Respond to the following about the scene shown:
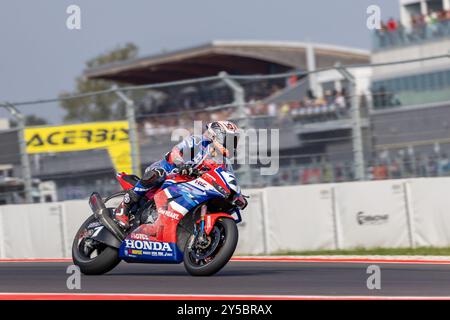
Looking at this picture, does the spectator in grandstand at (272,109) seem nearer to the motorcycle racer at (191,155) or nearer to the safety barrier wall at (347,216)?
the safety barrier wall at (347,216)

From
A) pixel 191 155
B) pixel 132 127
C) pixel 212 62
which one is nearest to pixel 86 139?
pixel 132 127

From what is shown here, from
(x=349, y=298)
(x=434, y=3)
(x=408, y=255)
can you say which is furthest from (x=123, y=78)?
(x=349, y=298)

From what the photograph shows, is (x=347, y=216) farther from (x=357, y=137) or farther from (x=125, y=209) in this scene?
(x=125, y=209)

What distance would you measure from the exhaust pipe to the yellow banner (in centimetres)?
471

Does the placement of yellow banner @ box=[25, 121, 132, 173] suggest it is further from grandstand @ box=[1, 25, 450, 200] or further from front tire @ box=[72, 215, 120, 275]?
front tire @ box=[72, 215, 120, 275]

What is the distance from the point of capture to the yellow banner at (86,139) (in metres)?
15.2

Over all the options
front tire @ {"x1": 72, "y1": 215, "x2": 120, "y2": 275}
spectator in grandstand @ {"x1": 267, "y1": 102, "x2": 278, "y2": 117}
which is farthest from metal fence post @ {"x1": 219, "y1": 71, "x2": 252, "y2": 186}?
front tire @ {"x1": 72, "y1": 215, "x2": 120, "y2": 275}

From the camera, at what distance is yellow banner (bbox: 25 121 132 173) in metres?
15.2

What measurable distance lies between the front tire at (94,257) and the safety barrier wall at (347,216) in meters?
4.28

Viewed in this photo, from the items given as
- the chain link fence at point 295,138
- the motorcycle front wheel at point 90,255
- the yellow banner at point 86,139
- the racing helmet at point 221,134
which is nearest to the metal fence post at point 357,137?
the chain link fence at point 295,138

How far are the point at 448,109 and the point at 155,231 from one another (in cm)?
572

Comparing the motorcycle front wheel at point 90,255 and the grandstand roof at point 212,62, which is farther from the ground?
the grandstand roof at point 212,62

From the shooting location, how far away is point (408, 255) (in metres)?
12.4
